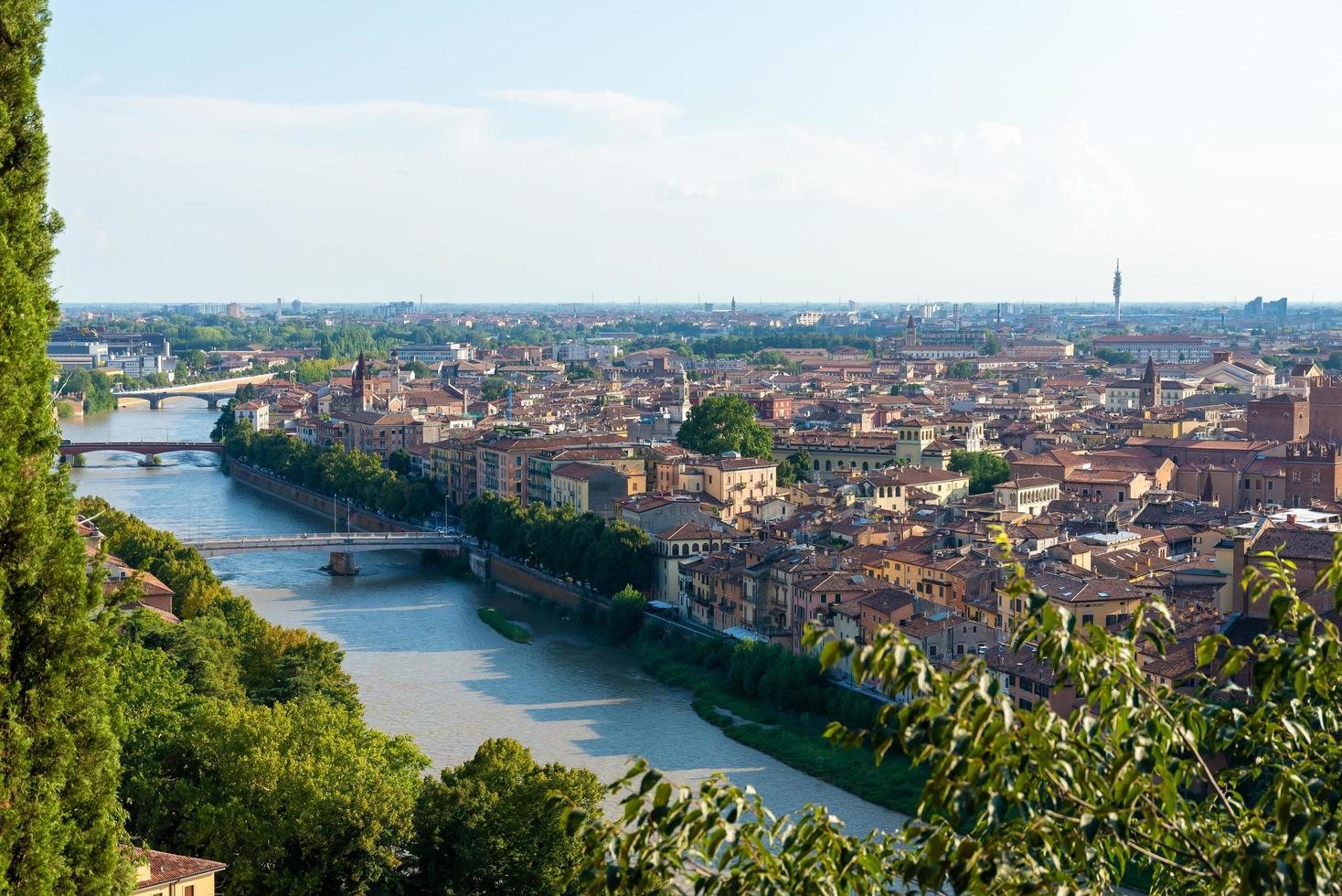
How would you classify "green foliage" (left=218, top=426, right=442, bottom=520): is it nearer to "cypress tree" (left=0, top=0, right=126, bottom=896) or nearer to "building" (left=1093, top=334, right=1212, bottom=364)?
"cypress tree" (left=0, top=0, right=126, bottom=896)

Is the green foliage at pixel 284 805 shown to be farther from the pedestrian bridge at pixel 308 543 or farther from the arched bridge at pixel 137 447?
the arched bridge at pixel 137 447

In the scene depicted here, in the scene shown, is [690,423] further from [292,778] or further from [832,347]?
[832,347]

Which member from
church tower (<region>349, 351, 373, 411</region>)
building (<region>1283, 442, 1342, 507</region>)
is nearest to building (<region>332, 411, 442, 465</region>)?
church tower (<region>349, 351, 373, 411</region>)

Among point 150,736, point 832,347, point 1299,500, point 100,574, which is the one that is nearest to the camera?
point 100,574

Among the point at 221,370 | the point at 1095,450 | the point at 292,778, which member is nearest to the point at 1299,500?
the point at 1095,450

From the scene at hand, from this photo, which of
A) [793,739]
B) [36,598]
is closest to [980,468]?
[793,739]

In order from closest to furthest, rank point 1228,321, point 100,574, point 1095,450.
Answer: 1. point 100,574
2. point 1095,450
3. point 1228,321
